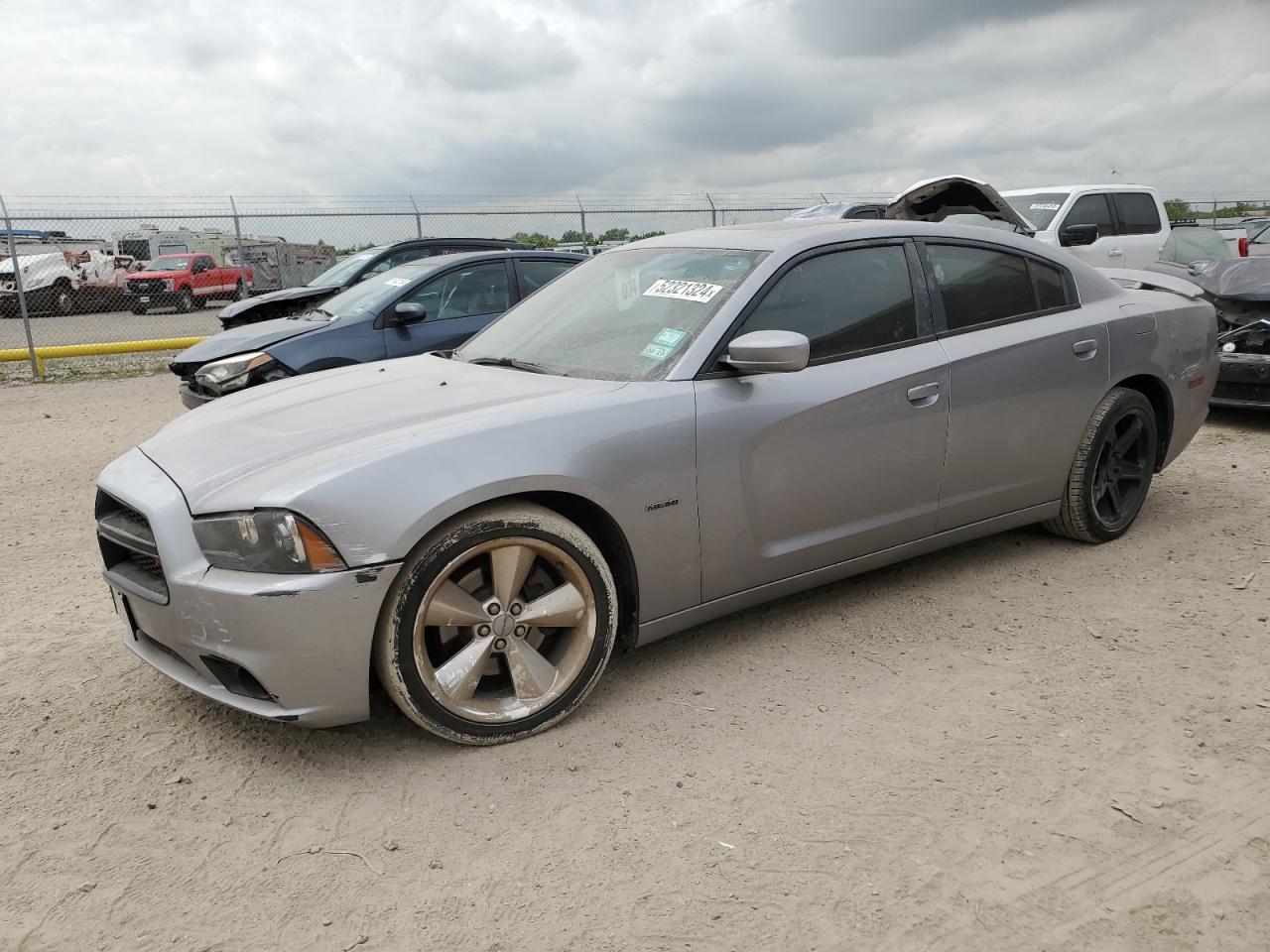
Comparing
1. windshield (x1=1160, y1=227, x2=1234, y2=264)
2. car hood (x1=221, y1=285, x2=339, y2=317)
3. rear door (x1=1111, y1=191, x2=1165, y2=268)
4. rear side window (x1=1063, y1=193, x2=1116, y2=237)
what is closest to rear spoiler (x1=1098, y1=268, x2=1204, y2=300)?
windshield (x1=1160, y1=227, x2=1234, y2=264)

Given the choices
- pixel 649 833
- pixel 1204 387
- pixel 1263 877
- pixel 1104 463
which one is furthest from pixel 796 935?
pixel 1204 387

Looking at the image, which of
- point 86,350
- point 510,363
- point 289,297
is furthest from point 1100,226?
point 86,350

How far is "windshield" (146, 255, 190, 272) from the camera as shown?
76.2 feet

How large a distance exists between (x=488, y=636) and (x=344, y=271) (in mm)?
8044

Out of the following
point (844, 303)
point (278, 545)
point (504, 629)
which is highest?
point (844, 303)

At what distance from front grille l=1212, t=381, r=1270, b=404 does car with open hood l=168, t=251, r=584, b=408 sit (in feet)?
16.6

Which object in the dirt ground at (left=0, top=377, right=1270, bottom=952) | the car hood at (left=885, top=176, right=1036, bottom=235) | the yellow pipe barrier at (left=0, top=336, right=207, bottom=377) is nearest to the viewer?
the dirt ground at (left=0, top=377, right=1270, bottom=952)

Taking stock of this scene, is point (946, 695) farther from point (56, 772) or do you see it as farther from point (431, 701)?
point (56, 772)

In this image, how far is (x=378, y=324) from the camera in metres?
7.64

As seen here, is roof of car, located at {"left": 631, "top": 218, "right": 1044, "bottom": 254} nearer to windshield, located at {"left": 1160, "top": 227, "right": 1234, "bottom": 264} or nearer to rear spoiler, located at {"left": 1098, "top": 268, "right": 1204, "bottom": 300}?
rear spoiler, located at {"left": 1098, "top": 268, "right": 1204, "bottom": 300}

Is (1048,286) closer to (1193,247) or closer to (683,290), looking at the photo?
(683,290)

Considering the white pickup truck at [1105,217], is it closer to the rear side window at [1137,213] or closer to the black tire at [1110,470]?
the rear side window at [1137,213]

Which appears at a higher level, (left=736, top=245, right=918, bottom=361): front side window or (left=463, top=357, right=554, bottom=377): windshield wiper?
(left=736, top=245, right=918, bottom=361): front side window

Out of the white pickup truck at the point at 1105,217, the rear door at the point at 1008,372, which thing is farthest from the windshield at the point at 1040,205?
the rear door at the point at 1008,372
